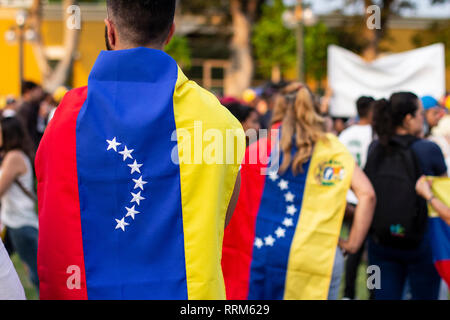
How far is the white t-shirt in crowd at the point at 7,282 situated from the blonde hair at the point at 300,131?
223 centimetres

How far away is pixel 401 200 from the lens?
428 cm

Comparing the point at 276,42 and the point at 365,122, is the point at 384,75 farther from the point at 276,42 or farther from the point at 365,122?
the point at 276,42

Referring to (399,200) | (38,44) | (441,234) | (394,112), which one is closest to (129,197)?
(441,234)

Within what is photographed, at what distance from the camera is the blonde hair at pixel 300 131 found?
3.88 meters

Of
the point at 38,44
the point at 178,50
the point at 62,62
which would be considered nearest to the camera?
the point at 178,50

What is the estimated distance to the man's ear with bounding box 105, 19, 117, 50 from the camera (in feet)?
6.72

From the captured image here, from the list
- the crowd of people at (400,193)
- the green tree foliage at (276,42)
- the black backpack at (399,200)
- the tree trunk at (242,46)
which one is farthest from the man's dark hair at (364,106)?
the tree trunk at (242,46)

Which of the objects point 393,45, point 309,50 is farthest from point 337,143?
point 393,45

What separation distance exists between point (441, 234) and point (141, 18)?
2691mm

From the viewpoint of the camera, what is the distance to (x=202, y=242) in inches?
76.7

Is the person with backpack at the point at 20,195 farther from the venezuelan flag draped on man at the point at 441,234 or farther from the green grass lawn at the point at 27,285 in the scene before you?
the venezuelan flag draped on man at the point at 441,234

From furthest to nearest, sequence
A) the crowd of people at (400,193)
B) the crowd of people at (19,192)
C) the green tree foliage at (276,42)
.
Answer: the green tree foliage at (276,42) → the crowd of people at (19,192) → the crowd of people at (400,193)

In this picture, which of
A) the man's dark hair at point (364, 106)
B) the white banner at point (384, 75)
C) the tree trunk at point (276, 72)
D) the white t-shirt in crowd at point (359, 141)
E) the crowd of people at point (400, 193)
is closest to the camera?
the crowd of people at point (400, 193)
